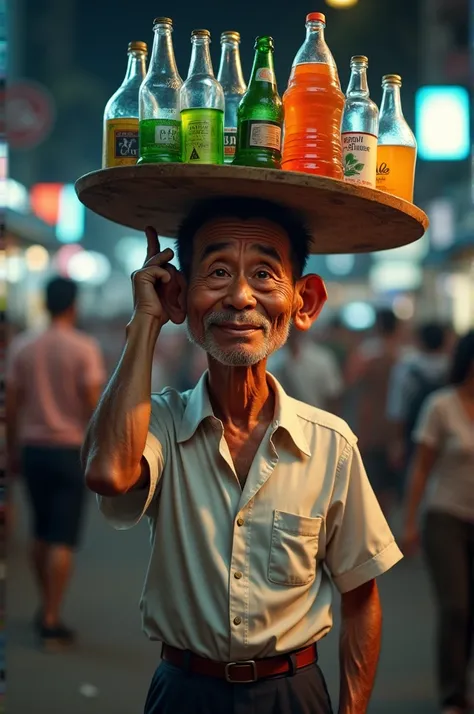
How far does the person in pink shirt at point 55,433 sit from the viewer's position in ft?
21.4

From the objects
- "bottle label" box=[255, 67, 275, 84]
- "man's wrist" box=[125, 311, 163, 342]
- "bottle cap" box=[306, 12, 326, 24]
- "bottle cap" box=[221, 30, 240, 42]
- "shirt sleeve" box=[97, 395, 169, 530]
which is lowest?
"shirt sleeve" box=[97, 395, 169, 530]

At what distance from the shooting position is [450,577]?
5.10 metres

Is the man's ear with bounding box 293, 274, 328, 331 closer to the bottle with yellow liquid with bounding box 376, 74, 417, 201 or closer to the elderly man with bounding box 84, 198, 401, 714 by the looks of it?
the elderly man with bounding box 84, 198, 401, 714

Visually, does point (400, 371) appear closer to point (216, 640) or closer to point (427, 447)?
point (427, 447)

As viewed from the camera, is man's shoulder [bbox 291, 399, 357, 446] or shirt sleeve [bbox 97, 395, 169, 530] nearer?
shirt sleeve [bbox 97, 395, 169, 530]

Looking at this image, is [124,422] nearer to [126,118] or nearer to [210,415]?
[210,415]

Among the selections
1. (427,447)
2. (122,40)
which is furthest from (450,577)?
(122,40)

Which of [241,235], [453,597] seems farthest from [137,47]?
[453,597]

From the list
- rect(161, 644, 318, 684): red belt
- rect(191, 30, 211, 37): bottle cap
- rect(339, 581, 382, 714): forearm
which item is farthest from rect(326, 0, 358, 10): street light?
rect(161, 644, 318, 684): red belt

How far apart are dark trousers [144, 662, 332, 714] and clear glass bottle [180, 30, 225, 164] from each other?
122cm

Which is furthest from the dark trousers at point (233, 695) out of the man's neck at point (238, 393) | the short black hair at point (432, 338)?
the short black hair at point (432, 338)

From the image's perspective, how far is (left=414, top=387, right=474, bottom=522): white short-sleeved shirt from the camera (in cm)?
521

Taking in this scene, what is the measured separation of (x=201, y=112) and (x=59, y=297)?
446cm

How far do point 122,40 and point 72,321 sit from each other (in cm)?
266
